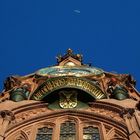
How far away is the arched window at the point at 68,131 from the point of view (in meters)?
29.7

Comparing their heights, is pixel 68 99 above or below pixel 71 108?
above

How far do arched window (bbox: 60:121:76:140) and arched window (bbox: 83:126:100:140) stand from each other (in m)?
0.54

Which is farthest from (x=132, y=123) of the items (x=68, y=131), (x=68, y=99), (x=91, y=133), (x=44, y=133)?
(x=68, y=99)

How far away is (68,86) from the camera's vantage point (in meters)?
35.2

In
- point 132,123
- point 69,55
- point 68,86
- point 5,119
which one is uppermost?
point 69,55

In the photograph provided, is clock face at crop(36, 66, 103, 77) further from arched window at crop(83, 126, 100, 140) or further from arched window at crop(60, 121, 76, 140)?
arched window at crop(83, 126, 100, 140)

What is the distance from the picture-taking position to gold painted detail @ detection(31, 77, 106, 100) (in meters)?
35.5

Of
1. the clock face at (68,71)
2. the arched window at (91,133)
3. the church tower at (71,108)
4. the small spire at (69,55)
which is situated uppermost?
the small spire at (69,55)

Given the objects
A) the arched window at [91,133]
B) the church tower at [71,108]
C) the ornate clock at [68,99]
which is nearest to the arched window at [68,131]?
the church tower at [71,108]

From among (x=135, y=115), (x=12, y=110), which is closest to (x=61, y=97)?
(x=12, y=110)

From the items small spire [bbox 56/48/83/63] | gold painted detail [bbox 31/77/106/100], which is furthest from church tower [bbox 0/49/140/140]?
small spire [bbox 56/48/83/63]

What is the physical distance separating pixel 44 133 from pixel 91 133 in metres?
2.24

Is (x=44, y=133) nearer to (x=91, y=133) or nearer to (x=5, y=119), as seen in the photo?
(x=5, y=119)

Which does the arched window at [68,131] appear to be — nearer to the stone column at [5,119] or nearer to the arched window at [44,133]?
the arched window at [44,133]
